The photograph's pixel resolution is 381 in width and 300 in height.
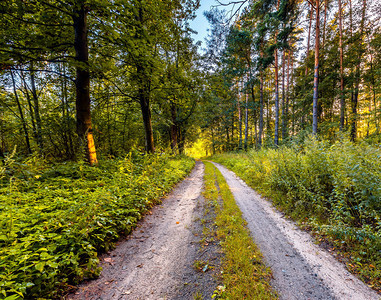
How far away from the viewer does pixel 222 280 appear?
Answer: 7.48 ft

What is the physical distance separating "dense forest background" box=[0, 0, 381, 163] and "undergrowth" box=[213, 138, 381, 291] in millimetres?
4630

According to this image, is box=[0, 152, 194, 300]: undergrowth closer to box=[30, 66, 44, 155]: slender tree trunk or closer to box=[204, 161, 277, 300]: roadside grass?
box=[204, 161, 277, 300]: roadside grass

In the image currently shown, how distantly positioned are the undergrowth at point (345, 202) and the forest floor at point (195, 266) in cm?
39

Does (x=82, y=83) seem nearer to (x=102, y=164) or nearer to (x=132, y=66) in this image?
(x=132, y=66)

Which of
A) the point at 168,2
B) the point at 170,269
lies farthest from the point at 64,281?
the point at 168,2

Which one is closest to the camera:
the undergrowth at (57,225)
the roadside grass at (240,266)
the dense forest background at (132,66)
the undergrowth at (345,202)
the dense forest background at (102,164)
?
the undergrowth at (57,225)

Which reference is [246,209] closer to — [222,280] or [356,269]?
[356,269]

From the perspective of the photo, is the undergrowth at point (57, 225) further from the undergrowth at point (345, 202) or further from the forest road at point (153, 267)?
the undergrowth at point (345, 202)

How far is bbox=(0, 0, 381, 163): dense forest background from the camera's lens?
14.5 ft

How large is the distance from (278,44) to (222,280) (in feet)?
49.3

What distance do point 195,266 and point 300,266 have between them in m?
1.93

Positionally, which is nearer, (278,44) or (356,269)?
(356,269)

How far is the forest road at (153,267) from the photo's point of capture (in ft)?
7.01

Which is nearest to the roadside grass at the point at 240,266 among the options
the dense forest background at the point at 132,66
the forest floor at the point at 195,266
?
the forest floor at the point at 195,266
